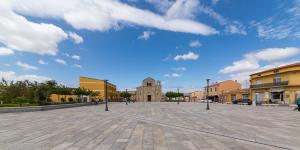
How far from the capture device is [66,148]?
720 cm

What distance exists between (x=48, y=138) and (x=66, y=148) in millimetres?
2201

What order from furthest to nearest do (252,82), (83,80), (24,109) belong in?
(83,80) < (252,82) < (24,109)

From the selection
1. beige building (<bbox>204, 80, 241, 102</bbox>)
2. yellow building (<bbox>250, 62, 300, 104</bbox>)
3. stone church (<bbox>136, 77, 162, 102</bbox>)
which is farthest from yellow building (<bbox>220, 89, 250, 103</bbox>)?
stone church (<bbox>136, 77, 162, 102</bbox>)

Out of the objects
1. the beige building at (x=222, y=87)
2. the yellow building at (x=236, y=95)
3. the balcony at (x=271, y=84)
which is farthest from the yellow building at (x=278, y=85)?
the beige building at (x=222, y=87)

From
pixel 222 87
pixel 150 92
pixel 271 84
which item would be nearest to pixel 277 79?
pixel 271 84

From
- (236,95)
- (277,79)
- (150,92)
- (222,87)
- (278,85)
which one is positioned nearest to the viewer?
(278,85)

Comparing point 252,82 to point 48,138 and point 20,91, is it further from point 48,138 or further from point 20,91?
point 48,138

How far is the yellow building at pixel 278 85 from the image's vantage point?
139 ft

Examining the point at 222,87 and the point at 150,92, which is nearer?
the point at 222,87

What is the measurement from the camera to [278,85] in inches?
1797

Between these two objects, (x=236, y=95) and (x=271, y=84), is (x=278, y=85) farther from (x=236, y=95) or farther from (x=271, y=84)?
(x=236, y=95)

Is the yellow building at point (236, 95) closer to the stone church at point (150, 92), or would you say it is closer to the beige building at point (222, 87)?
the beige building at point (222, 87)

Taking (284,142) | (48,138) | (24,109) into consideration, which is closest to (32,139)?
(48,138)

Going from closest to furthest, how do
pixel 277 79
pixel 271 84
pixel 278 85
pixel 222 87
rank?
pixel 278 85 → pixel 277 79 → pixel 271 84 → pixel 222 87
